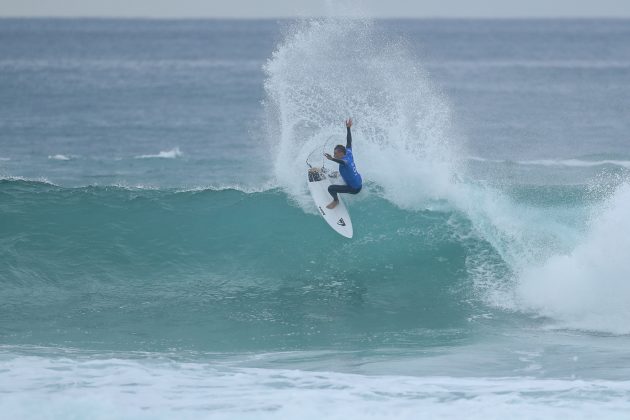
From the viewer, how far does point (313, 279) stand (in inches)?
639

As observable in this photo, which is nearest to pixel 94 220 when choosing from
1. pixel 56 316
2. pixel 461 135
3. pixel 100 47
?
pixel 56 316

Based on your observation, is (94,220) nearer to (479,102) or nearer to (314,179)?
(314,179)

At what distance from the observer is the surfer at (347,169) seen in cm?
1509

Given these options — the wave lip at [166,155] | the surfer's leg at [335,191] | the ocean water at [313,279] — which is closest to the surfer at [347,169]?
the surfer's leg at [335,191]

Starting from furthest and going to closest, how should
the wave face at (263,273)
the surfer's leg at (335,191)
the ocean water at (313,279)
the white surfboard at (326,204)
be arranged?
the white surfboard at (326,204)
the surfer's leg at (335,191)
the wave face at (263,273)
the ocean water at (313,279)

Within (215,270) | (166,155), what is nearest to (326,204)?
(215,270)

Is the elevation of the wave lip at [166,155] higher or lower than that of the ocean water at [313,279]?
higher

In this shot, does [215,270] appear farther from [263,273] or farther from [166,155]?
[166,155]

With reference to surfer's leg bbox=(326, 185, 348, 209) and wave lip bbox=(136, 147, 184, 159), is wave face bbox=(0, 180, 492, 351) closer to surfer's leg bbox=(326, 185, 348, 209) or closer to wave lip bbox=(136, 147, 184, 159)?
surfer's leg bbox=(326, 185, 348, 209)

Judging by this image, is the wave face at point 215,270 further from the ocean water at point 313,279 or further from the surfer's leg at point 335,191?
the surfer's leg at point 335,191

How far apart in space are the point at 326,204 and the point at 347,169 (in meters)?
1.28

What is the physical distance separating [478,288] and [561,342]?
260 centimetres

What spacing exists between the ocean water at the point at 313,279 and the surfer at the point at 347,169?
5.16 feet

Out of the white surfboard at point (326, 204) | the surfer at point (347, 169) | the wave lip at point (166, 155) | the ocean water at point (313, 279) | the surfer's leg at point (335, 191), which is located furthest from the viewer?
the wave lip at point (166, 155)
